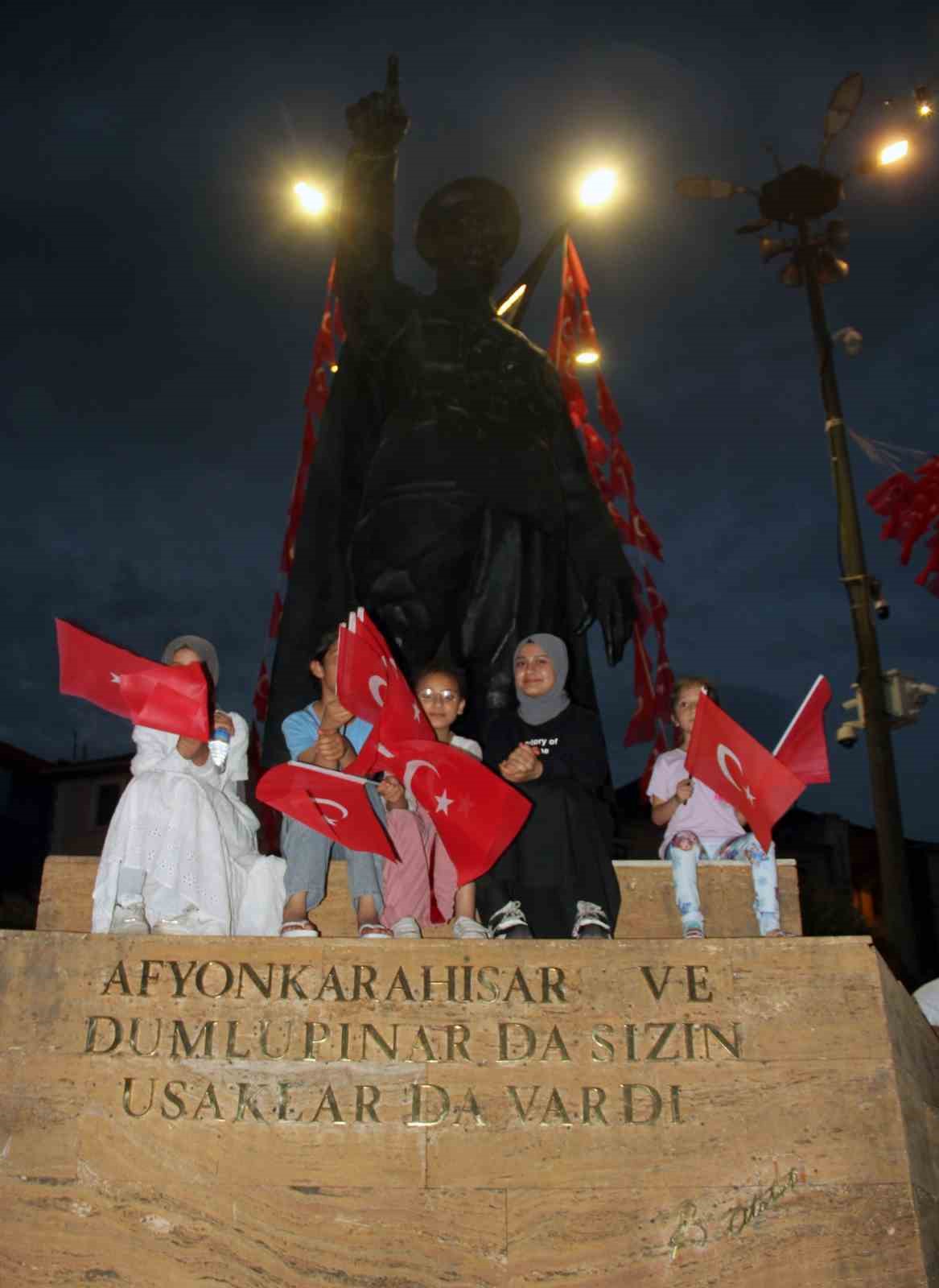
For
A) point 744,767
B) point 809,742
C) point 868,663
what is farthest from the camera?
point 868,663

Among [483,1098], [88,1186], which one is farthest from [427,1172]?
[88,1186]

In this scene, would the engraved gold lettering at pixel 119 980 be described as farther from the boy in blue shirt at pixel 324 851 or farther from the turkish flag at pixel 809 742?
the turkish flag at pixel 809 742

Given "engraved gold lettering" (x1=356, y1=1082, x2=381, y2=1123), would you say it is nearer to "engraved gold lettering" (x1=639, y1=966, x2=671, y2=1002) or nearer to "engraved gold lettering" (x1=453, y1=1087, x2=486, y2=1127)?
"engraved gold lettering" (x1=453, y1=1087, x2=486, y2=1127)

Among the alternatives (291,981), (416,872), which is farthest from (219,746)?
(291,981)

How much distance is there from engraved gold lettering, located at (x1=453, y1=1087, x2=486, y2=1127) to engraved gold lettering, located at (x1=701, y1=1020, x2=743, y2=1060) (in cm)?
78

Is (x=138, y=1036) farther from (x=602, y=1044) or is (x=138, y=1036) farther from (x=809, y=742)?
(x=809, y=742)

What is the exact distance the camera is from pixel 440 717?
6.25 meters

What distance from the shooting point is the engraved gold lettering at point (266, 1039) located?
450cm

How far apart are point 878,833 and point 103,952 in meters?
7.71

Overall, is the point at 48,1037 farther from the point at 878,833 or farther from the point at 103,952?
the point at 878,833

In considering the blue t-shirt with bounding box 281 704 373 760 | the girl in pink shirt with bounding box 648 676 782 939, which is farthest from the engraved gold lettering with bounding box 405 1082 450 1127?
the blue t-shirt with bounding box 281 704 373 760

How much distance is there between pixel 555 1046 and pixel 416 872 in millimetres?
1259

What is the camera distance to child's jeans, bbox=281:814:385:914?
5.47m

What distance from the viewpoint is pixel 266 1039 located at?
4531mm
